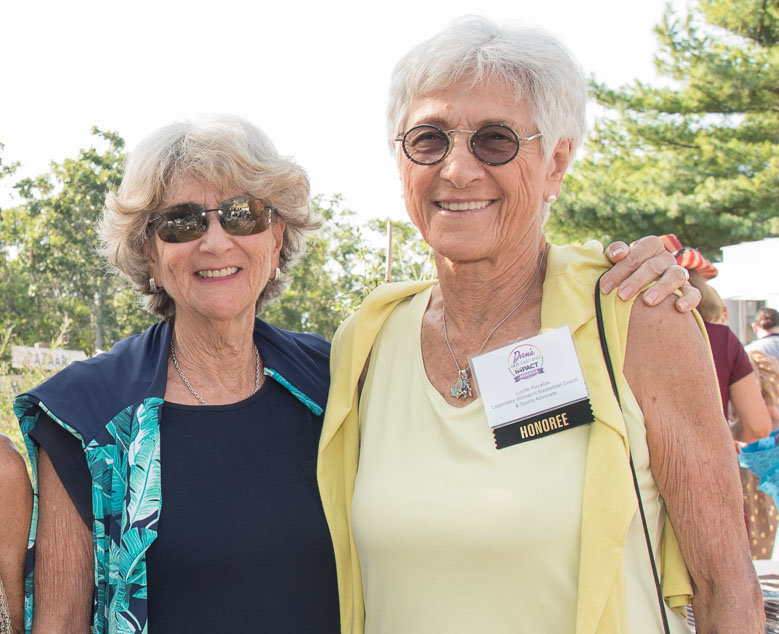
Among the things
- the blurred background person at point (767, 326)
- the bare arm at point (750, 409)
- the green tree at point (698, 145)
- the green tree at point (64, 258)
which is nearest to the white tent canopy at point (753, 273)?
the blurred background person at point (767, 326)

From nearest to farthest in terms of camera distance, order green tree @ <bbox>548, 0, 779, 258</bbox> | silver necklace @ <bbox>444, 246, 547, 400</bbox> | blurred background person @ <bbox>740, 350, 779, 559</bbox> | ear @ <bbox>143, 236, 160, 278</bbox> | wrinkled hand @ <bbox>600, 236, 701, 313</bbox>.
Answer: wrinkled hand @ <bbox>600, 236, 701, 313</bbox>
silver necklace @ <bbox>444, 246, 547, 400</bbox>
ear @ <bbox>143, 236, 160, 278</bbox>
blurred background person @ <bbox>740, 350, 779, 559</bbox>
green tree @ <bbox>548, 0, 779, 258</bbox>

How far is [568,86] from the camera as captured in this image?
194 centimetres

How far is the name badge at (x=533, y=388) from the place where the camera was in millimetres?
1797

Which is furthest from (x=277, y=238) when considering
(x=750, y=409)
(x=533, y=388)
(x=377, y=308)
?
(x=750, y=409)

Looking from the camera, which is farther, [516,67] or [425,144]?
[425,144]

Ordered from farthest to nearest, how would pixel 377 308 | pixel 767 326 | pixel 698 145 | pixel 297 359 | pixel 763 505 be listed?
pixel 698 145
pixel 767 326
pixel 763 505
pixel 297 359
pixel 377 308

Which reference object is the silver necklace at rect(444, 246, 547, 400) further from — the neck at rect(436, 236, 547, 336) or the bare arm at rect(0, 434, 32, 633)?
the bare arm at rect(0, 434, 32, 633)

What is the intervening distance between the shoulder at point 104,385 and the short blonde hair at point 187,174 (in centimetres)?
30

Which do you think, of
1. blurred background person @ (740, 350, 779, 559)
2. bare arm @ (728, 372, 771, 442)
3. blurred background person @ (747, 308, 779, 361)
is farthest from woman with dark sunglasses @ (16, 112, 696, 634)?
blurred background person @ (747, 308, 779, 361)

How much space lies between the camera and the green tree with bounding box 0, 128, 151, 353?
19234 mm

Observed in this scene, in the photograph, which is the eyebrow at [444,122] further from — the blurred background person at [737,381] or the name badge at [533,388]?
the blurred background person at [737,381]

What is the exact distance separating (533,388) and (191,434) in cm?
99

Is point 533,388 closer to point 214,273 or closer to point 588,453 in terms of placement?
point 588,453

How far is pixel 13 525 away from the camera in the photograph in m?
1.88
